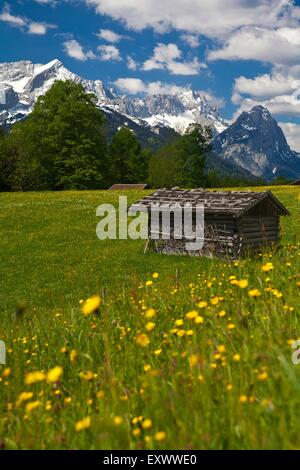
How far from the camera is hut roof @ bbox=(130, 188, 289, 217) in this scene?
71.5 ft

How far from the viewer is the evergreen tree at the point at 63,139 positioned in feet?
207

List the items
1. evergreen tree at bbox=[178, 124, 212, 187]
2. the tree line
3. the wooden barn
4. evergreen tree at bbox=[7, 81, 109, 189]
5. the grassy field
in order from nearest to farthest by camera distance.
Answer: the grassy field
the wooden barn
the tree line
evergreen tree at bbox=[7, 81, 109, 189]
evergreen tree at bbox=[178, 124, 212, 187]

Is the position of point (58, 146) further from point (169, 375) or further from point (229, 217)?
point (169, 375)

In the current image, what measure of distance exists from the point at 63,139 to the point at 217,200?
46475 millimetres

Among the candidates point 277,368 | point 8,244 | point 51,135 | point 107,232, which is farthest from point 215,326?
point 51,135

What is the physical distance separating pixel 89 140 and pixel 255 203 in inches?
1824

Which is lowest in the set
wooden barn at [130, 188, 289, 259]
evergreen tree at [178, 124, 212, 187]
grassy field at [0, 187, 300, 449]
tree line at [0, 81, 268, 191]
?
grassy field at [0, 187, 300, 449]

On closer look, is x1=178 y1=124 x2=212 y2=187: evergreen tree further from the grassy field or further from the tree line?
the grassy field

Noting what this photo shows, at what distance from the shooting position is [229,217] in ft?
73.7

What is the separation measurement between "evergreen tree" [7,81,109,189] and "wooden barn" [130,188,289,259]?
1523 inches
